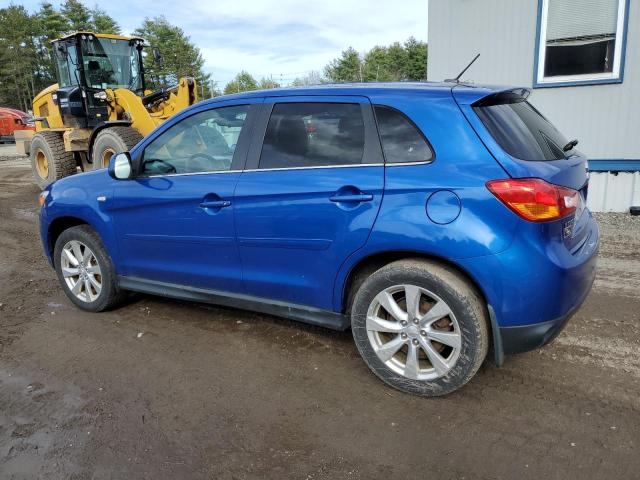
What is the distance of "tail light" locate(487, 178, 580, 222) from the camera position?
2701 mm

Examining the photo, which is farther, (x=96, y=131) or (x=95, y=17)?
(x=95, y=17)

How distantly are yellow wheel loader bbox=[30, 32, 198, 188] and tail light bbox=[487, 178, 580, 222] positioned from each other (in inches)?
327

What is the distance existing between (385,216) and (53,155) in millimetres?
10368

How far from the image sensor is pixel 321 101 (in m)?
3.39

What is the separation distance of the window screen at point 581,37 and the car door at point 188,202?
590cm

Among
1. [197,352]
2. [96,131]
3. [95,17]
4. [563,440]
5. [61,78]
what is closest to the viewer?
[563,440]

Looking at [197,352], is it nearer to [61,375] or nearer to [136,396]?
[136,396]

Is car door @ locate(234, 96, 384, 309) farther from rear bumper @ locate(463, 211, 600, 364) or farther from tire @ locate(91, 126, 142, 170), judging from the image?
tire @ locate(91, 126, 142, 170)

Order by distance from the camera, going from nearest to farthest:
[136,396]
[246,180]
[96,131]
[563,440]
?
[563,440] → [136,396] → [246,180] → [96,131]

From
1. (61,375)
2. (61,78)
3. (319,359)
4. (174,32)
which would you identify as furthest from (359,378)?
(174,32)

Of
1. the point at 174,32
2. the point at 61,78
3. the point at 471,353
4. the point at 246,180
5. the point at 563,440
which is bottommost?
the point at 563,440

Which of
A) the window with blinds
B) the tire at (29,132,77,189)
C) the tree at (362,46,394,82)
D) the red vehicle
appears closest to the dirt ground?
the window with blinds

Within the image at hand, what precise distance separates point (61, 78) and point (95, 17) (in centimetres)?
5197

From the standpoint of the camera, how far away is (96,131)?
32.6 ft
